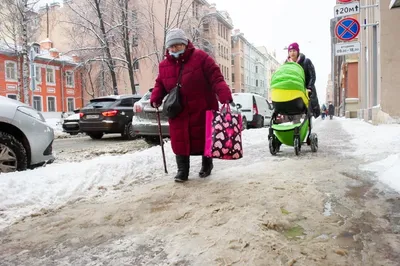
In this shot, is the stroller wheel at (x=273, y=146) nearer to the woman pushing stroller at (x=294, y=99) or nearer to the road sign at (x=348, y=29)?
the woman pushing stroller at (x=294, y=99)

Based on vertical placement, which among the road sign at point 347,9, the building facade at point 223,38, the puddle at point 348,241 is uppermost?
the building facade at point 223,38

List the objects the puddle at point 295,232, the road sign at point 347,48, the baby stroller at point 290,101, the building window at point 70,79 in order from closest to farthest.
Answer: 1. the puddle at point 295,232
2. the baby stroller at point 290,101
3. the road sign at point 347,48
4. the building window at point 70,79

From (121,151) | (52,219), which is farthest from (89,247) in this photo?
(121,151)

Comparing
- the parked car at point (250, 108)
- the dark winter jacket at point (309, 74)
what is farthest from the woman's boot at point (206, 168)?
the parked car at point (250, 108)

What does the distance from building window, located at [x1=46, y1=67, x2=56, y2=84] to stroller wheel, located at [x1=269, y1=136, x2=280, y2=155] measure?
37251 mm

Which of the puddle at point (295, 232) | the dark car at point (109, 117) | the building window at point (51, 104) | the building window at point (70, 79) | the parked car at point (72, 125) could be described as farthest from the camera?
the building window at point (70, 79)

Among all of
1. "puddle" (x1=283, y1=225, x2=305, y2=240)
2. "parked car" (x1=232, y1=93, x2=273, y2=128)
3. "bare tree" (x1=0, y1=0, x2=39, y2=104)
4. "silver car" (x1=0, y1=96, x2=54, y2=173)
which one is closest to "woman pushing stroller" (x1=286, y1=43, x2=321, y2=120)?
"puddle" (x1=283, y1=225, x2=305, y2=240)

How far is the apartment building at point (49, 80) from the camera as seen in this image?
111ft

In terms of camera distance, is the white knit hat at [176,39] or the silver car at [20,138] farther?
the silver car at [20,138]

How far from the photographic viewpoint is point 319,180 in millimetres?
3928

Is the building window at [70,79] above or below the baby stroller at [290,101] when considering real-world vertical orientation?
above

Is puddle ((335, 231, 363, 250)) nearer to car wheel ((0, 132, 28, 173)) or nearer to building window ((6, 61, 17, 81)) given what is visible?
car wheel ((0, 132, 28, 173))

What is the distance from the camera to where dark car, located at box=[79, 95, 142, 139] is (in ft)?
36.2

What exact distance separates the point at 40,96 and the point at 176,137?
37094 millimetres
